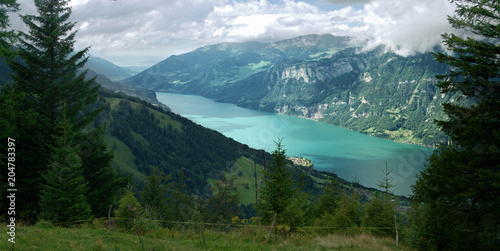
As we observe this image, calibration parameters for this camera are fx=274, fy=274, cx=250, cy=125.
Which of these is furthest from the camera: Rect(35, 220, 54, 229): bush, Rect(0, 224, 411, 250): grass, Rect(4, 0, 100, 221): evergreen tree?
Rect(4, 0, 100, 221): evergreen tree

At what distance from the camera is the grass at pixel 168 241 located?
369 inches

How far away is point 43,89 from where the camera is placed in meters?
17.7

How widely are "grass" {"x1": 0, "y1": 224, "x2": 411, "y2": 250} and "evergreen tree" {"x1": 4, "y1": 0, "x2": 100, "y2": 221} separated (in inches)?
268

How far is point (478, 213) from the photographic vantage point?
9.32 meters

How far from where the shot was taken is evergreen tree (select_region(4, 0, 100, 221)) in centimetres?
1662

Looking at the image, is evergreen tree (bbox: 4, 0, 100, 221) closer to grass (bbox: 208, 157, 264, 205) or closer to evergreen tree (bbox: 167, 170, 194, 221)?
evergreen tree (bbox: 167, 170, 194, 221)

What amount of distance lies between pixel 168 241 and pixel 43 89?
543 inches

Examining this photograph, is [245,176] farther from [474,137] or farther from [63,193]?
[474,137]

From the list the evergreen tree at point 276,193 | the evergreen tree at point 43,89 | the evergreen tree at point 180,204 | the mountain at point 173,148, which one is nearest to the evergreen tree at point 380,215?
the evergreen tree at point 276,193

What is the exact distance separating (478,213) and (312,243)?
6.31 meters

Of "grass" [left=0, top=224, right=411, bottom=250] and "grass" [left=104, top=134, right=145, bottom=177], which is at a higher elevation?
"grass" [left=0, top=224, right=411, bottom=250]

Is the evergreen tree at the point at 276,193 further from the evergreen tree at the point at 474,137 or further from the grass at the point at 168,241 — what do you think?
the evergreen tree at the point at 474,137

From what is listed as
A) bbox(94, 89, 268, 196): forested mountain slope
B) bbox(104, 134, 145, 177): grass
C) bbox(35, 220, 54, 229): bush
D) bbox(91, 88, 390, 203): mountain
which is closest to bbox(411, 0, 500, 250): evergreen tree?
bbox(35, 220, 54, 229): bush

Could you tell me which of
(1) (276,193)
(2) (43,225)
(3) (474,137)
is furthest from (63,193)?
(3) (474,137)
